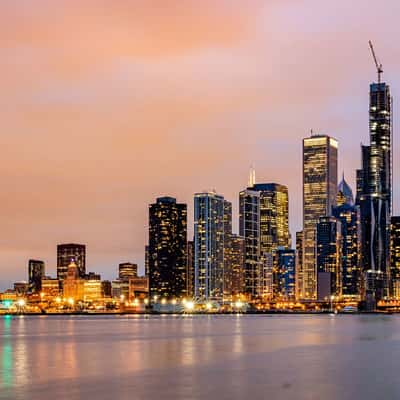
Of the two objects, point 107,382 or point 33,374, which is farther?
point 33,374

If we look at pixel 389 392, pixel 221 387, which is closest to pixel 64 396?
pixel 221 387

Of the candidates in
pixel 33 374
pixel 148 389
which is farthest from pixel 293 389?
pixel 33 374

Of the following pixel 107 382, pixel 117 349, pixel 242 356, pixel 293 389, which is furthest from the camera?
pixel 117 349

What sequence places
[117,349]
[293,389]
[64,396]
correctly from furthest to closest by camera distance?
[117,349], [293,389], [64,396]

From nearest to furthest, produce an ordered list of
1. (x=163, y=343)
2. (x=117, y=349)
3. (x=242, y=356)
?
(x=242, y=356) < (x=117, y=349) < (x=163, y=343)

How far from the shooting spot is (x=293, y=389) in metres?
59.6

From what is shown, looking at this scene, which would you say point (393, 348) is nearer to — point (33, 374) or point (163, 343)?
point (163, 343)

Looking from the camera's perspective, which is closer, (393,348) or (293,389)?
(293,389)

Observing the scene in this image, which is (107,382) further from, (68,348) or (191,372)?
(68,348)

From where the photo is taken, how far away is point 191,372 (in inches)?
2810

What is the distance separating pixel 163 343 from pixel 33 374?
46684mm

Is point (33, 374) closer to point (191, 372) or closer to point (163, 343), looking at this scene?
point (191, 372)

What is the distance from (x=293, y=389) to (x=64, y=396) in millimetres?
16240

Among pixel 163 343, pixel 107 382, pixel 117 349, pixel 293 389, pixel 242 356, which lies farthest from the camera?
pixel 163 343
